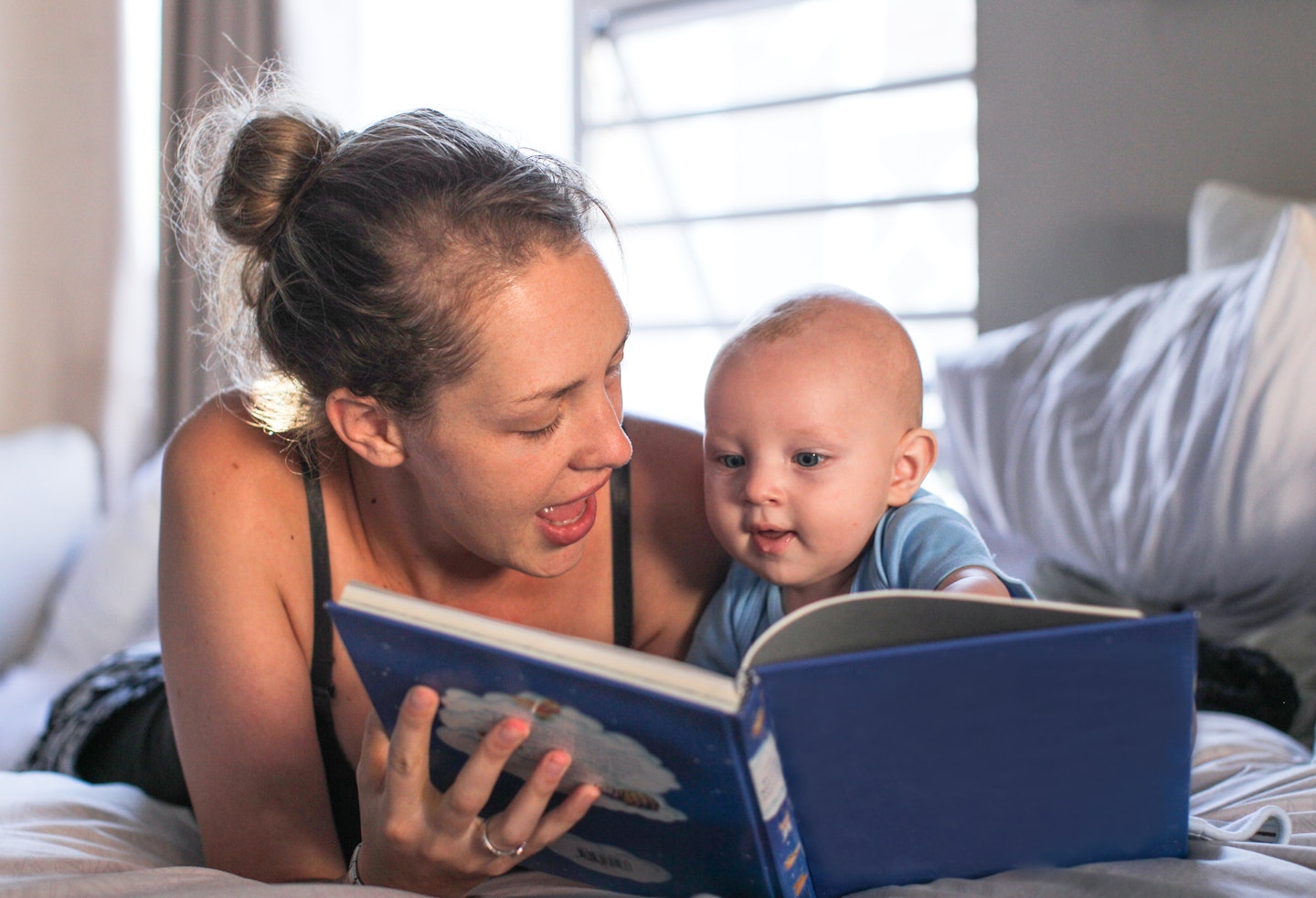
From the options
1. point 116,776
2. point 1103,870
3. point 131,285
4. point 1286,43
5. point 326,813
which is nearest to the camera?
point 1103,870

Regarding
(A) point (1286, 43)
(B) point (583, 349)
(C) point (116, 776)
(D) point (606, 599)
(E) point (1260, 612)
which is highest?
(A) point (1286, 43)

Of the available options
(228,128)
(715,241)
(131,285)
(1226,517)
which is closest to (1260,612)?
(1226,517)

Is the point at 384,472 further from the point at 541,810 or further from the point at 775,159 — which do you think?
the point at 775,159

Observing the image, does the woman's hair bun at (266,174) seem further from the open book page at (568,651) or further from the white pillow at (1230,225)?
the white pillow at (1230,225)

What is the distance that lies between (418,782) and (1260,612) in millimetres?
1403

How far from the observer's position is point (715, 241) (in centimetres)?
363

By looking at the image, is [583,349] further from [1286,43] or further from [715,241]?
[715,241]

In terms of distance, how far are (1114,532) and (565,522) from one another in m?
1.08

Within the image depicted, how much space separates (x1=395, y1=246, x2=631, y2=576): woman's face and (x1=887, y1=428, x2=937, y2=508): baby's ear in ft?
0.94

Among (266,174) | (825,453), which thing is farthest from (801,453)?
(266,174)

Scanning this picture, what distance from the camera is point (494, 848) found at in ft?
2.57

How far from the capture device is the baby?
3.30 feet

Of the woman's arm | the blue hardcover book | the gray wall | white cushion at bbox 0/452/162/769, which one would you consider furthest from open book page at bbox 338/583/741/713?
the gray wall

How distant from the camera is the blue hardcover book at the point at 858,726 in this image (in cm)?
61
